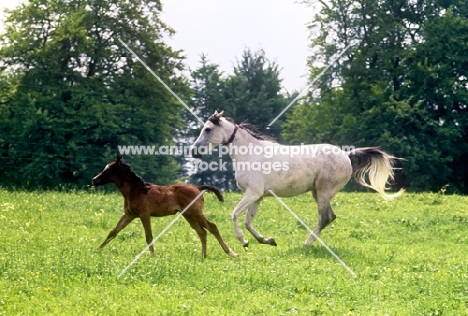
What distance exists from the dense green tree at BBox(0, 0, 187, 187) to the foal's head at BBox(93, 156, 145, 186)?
84.4ft

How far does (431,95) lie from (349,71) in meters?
5.76

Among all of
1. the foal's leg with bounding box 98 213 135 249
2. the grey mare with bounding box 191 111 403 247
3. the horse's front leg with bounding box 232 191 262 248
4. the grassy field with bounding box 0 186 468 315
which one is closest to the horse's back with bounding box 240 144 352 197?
the grey mare with bounding box 191 111 403 247

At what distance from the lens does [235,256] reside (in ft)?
38.8

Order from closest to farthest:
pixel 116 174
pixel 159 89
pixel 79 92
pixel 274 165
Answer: pixel 116 174 < pixel 274 165 < pixel 79 92 < pixel 159 89

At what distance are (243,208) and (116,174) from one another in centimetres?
271

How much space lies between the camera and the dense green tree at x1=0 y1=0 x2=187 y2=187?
37812 millimetres

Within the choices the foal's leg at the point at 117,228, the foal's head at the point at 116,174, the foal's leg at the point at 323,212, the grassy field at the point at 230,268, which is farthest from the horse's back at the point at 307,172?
the foal's leg at the point at 117,228

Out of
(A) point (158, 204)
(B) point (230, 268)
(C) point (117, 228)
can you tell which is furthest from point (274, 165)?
(B) point (230, 268)

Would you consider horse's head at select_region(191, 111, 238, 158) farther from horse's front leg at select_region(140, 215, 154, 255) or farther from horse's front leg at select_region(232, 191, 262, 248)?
horse's front leg at select_region(140, 215, 154, 255)

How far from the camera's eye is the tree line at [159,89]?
37875mm

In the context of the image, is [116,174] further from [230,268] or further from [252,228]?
[230,268]

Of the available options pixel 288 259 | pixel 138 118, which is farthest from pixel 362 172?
pixel 138 118

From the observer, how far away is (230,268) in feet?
33.2

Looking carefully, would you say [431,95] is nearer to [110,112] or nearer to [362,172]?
[110,112]
